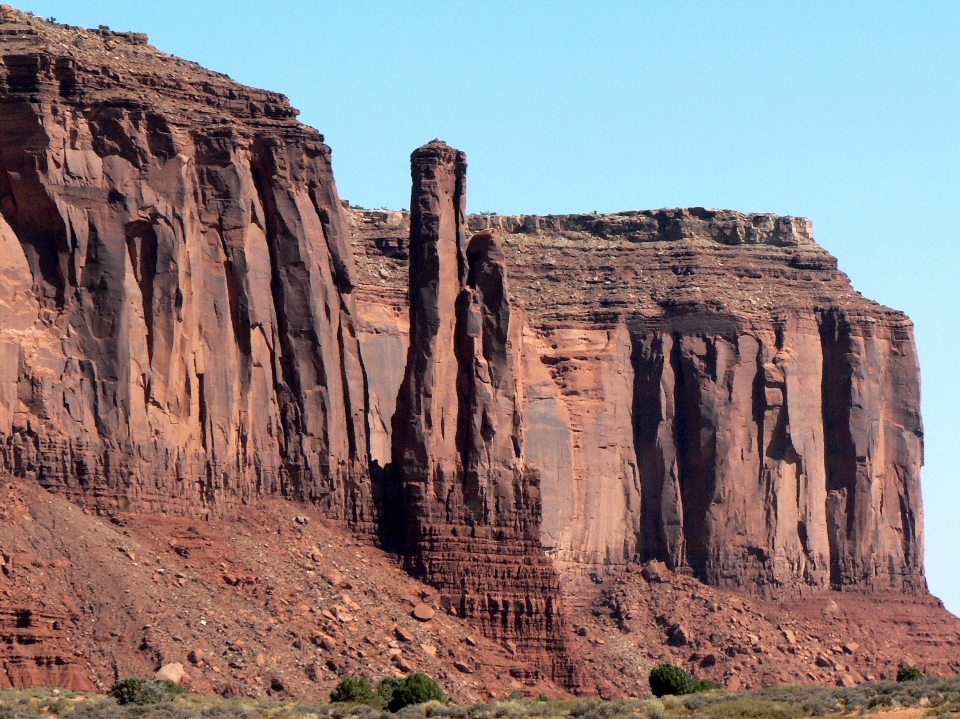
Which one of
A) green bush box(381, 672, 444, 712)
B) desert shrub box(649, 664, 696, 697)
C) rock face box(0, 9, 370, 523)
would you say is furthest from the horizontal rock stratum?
desert shrub box(649, 664, 696, 697)

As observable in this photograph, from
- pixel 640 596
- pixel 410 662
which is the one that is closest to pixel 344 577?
pixel 410 662

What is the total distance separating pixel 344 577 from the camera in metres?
92.9

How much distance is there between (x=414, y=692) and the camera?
3162 inches

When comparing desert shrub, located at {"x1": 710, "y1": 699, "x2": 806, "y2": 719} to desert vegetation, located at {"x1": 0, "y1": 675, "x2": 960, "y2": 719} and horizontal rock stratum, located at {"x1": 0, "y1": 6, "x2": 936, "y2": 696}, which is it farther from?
horizontal rock stratum, located at {"x1": 0, "y1": 6, "x2": 936, "y2": 696}

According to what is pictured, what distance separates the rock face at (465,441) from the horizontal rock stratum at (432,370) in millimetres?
87

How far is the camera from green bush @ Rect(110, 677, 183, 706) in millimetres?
74750

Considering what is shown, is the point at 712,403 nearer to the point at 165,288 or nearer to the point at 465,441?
the point at 465,441

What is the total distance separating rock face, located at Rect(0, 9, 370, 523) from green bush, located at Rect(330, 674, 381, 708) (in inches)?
370

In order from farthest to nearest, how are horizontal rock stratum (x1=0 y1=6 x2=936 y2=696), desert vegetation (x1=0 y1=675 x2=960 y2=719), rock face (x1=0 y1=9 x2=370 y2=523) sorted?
horizontal rock stratum (x1=0 y1=6 x2=936 y2=696) → rock face (x1=0 y1=9 x2=370 y2=523) → desert vegetation (x1=0 y1=675 x2=960 y2=719)

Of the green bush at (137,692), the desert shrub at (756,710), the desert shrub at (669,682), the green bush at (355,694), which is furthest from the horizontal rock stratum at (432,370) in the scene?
the desert shrub at (756,710)

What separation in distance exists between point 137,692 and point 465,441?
999 inches

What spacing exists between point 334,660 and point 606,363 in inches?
1404

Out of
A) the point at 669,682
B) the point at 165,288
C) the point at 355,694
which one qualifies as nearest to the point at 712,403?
the point at 165,288

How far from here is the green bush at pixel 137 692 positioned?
74750mm
